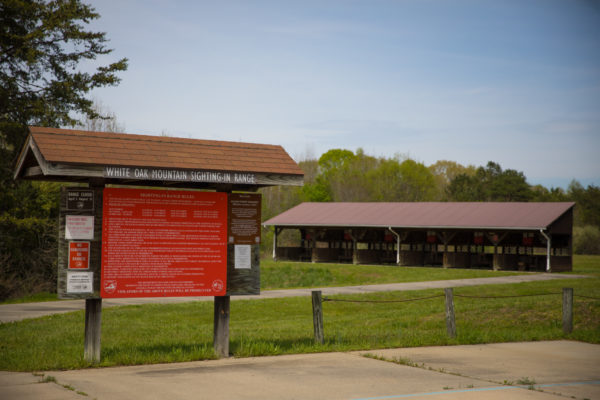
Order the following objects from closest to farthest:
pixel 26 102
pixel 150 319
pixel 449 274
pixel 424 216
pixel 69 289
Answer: pixel 69 289
pixel 150 319
pixel 26 102
pixel 449 274
pixel 424 216

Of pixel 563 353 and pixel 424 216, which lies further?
pixel 424 216

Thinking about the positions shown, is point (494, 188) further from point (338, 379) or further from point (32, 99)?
point (338, 379)

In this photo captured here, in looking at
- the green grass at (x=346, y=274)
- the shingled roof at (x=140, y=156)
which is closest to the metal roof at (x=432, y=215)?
the green grass at (x=346, y=274)

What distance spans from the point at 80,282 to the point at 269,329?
20.5 ft

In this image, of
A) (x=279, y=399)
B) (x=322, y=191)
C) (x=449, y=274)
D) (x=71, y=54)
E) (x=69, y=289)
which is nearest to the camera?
(x=279, y=399)

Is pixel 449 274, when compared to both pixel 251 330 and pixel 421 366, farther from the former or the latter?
pixel 421 366

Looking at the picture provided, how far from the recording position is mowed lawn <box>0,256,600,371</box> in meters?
10.4

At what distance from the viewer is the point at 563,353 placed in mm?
11180

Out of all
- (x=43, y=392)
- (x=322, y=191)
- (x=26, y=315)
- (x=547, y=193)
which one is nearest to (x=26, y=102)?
(x=26, y=315)

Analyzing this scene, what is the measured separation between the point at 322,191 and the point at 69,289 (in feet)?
243

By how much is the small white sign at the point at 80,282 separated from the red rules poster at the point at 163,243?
0.17 meters

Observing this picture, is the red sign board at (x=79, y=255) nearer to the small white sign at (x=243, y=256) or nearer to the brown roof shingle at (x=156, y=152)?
the brown roof shingle at (x=156, y=152)

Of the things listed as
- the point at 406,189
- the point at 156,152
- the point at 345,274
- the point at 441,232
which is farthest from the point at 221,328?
the point at 406,189

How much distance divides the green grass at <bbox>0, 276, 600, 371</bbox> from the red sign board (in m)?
1.40
